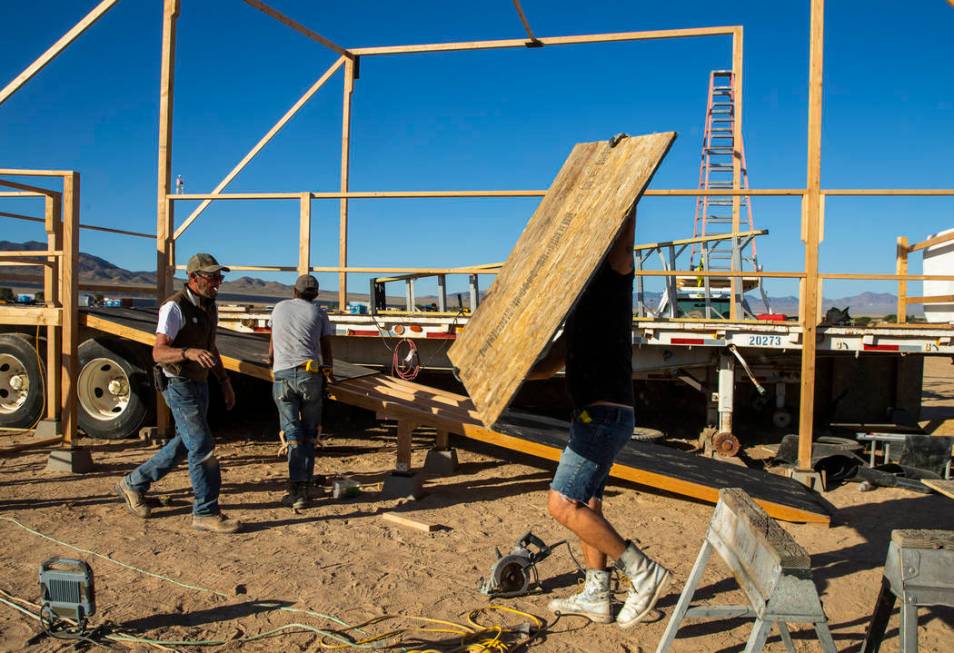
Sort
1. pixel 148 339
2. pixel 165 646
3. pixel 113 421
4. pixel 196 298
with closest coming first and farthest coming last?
1. pixel 165 646
2. pixel 196 298
3. pixel 148 339
4. pixel 113 421

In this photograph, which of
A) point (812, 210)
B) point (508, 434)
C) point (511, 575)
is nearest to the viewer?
point (511, 575)

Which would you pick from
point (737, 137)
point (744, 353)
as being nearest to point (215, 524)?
point (744, 353)

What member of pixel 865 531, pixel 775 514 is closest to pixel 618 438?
pixel 775 514

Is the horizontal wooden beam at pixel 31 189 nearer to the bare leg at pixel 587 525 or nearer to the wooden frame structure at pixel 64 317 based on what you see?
the wooden frame structure at pixel 64 317

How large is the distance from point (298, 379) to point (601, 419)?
3.21m

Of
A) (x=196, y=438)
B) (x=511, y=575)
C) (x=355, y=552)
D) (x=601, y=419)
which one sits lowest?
(x=355, y=552)

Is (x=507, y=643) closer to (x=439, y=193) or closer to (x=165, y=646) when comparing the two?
(x=165, y=646)

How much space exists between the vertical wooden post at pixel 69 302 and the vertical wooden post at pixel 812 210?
6.67m

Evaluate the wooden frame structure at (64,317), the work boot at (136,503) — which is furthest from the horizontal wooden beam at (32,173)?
the work boot at (136,503)

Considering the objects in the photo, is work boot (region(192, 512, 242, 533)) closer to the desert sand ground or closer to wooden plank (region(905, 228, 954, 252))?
the desert sand ground

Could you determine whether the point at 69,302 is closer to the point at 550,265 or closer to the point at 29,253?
the point at 29,253

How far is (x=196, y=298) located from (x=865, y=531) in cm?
522

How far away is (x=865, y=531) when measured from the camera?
A: 537 centimetres

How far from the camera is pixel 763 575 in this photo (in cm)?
247
